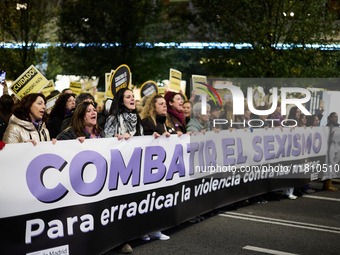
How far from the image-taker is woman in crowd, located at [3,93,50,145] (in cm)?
525

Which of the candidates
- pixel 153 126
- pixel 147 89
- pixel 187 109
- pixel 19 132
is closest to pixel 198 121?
pixel 187 109

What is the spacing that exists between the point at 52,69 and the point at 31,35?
195 centimetres

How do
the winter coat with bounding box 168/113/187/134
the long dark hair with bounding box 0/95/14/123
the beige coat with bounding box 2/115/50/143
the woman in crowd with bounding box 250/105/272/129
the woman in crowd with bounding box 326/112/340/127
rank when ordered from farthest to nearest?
the woman in crowd with bounding box 326/112/340/127
the woman in crowd with bounding box 250/105/272/129
the winter coat with bounding box 168/113/187/134
the long dark hair with bounding box 0/95/14/123
the beige coat with bounding box 2/115/50/143

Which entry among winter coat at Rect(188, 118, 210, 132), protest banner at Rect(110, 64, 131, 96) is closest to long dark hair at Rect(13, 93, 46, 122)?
winter coat at Rect(188, 118, 210, 132)

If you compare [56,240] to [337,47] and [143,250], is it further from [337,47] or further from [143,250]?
[337,47]

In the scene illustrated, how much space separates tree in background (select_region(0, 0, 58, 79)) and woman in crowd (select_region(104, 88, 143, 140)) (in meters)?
12.8

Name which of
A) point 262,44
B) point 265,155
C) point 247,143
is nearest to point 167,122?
point 247,143

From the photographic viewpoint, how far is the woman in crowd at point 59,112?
746 centimetres

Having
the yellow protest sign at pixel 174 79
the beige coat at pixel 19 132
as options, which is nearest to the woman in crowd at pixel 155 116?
the beige coat at pixel 19 132

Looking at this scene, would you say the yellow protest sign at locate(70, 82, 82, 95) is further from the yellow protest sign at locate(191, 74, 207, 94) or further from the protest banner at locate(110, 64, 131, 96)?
the protest banner at locate(110, 64, 131, 96)

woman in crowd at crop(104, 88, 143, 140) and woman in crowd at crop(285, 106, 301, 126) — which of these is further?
woman in crowd at crop(285, 106, 301, 126)

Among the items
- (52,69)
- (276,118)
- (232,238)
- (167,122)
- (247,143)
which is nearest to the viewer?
(232,238)

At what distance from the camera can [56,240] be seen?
15.6 feet

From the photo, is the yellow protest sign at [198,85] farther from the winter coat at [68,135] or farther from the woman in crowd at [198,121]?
the winter coat at [68,135]
